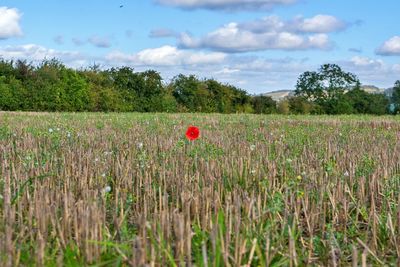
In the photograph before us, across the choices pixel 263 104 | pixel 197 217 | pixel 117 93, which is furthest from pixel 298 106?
pixel 197 217

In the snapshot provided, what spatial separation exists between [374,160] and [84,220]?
527 cm

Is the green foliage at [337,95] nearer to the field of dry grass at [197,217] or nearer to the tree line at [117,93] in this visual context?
the tree line at [117,93]

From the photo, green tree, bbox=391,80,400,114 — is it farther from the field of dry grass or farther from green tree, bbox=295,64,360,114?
the field of dry grass

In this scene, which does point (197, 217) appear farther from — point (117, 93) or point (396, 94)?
point (396, 94)

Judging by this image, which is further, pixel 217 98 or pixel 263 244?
pixel 217 98

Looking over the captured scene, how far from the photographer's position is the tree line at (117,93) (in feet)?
134

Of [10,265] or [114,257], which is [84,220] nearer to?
[114,257]

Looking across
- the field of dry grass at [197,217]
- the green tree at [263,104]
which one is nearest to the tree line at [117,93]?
the green tree at [263,104]

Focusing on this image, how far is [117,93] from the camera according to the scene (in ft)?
146

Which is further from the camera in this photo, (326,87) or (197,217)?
(326,87)

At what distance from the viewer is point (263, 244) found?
3.50 meters

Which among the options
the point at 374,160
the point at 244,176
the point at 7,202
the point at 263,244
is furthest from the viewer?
the point at 374,160

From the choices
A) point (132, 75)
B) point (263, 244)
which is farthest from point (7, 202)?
point (132, 75)

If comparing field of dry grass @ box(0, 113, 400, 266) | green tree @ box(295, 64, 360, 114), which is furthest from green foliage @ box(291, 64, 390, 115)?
field of dry grass @ box(0, 113, 400, 266)
